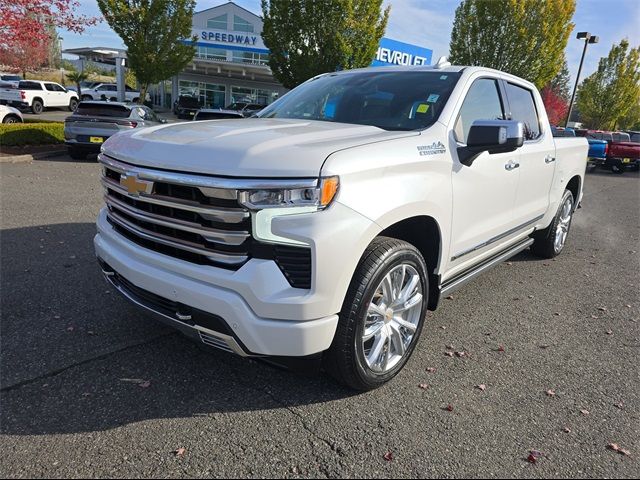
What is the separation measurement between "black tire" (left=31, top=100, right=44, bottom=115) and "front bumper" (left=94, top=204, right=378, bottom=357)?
32.0m

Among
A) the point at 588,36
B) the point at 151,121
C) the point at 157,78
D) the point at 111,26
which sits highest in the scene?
the point at 588,36

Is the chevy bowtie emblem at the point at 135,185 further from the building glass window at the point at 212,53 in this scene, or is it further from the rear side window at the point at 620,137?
the building glass window at the point at 212,53

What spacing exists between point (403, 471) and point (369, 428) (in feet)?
1.06

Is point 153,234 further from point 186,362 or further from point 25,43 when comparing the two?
point 25,43

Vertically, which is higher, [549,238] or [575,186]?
[575,186]

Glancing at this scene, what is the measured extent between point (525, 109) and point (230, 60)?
36.2 metres

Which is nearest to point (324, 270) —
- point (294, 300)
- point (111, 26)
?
point (294, 300)

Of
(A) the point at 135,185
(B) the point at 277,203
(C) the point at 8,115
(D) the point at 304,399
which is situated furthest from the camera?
(C) the point at 8,115

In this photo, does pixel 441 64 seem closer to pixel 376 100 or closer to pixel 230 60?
pixel 376 100

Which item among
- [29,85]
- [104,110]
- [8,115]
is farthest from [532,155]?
[29,85]

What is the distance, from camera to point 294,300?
227cm

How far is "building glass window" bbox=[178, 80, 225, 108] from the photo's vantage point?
137ft

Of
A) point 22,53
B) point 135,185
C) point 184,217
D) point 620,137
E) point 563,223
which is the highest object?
point 22,53

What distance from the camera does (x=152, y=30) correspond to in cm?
1847
